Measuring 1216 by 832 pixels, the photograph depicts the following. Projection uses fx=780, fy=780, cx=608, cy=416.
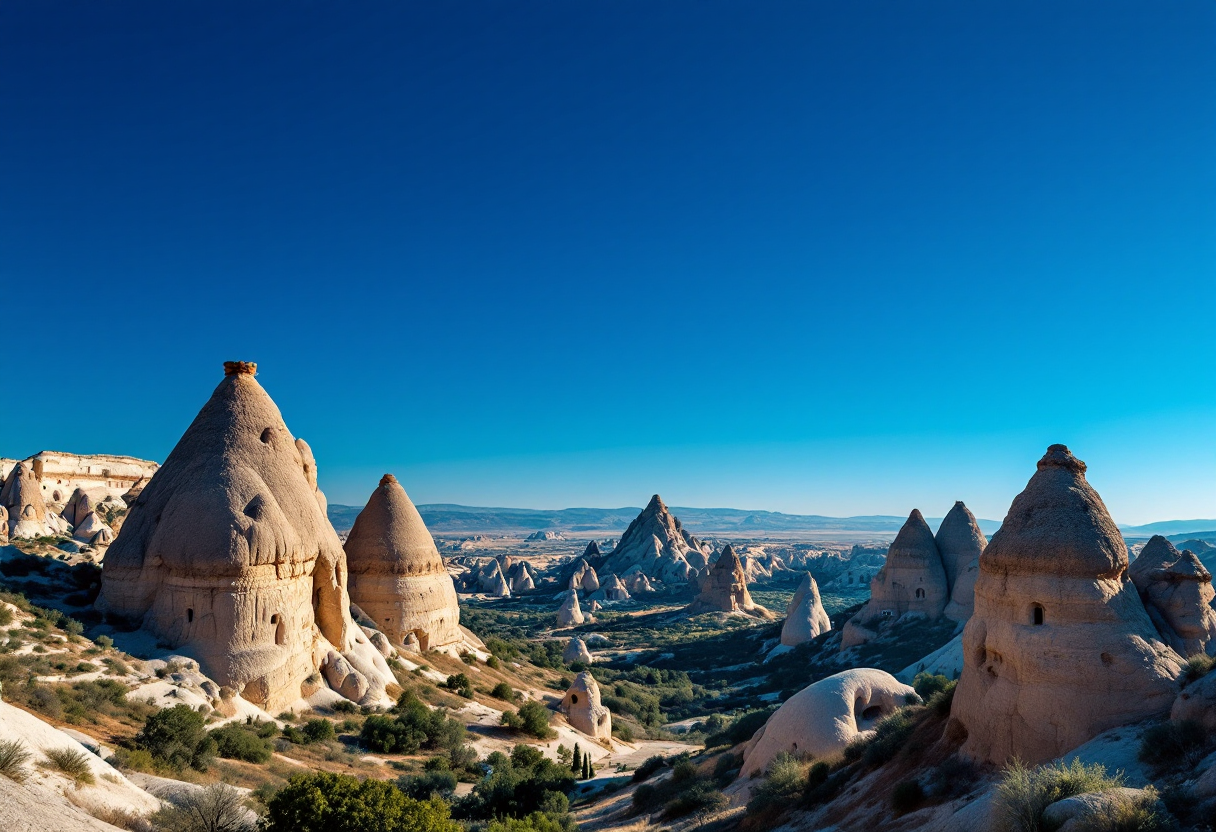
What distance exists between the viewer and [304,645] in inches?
789

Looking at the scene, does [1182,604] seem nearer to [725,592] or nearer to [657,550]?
[725,592]

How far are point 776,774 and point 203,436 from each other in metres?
17.0

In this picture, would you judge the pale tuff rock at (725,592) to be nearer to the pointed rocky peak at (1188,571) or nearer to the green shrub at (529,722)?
the green shrub at (529,722)

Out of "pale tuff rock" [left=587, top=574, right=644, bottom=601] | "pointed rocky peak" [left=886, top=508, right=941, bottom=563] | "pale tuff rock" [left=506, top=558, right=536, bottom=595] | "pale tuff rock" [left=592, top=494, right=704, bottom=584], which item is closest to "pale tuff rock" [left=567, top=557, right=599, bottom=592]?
"pale tuff rock" [left=587, top=574, right=644, bottom=601]

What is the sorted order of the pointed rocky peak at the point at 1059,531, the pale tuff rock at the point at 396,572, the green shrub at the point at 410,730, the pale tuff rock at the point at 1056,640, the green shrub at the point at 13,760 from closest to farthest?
the green shrub at the point at 13,760 < the pale tuff rock at the point at 1056,640 < the pointed rocky peak at the point at 1059,531 < the green shrub at the point at 410,730 < the pale tuff rock at the point at 396,572

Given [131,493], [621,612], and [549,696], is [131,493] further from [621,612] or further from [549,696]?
[621,612]

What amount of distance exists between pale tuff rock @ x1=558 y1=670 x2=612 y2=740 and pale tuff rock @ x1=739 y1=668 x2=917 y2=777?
10743 mm

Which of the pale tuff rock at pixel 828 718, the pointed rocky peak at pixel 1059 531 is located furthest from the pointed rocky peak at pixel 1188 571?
the pale tuff rock at pixel 828 718

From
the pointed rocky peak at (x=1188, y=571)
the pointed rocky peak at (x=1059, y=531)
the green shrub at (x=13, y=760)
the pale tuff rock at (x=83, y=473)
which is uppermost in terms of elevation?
the pale tuff rock at (x=83, y=473)

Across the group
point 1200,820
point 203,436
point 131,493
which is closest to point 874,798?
point 1200,820

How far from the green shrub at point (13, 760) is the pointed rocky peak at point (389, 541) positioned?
60.0 feet

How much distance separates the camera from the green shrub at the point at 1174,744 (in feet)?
28.9

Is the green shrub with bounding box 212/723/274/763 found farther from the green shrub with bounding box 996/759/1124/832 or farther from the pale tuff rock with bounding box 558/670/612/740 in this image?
the green shrub with bounding box 996/759/1124/832

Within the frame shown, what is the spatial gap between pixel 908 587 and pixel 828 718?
2184 centimetres
